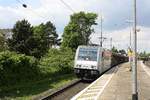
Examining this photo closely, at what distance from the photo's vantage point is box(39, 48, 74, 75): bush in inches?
1666

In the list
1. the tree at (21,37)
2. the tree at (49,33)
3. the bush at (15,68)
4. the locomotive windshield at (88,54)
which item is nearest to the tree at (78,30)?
the tree at (21,37)

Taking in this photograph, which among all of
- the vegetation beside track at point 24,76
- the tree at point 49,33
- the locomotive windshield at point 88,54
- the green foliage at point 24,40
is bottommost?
the vegetation beside track at point 24,76

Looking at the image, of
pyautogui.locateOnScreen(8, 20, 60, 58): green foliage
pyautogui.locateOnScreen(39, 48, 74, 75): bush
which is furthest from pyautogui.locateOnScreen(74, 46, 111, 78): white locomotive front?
pyautogui.locateOnScreen(8, 20, 60, 58): green foliage

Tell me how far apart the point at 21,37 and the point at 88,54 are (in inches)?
1549

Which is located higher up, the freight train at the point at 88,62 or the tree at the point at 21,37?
the tree at the point at 21,37

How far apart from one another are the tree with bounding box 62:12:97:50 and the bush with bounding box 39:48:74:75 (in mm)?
27007

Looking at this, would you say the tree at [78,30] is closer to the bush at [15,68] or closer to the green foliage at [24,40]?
the green foliage at [24,40]

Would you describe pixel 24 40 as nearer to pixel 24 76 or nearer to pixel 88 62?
pixel 88 62

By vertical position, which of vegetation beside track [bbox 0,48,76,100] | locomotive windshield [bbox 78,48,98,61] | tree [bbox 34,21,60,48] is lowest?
vegetation beside track [bbox 0,48,76,100]

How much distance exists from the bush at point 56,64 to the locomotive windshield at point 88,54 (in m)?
3.92

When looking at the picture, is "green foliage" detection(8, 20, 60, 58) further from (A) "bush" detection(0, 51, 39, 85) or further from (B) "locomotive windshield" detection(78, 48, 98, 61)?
(A) "bush" detection(0, 51, 39, 85)

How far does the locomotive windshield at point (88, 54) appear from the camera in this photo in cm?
3816

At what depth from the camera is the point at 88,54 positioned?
126 feet

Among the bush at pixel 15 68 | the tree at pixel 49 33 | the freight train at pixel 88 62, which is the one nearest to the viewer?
the bush at pixel 15 68
